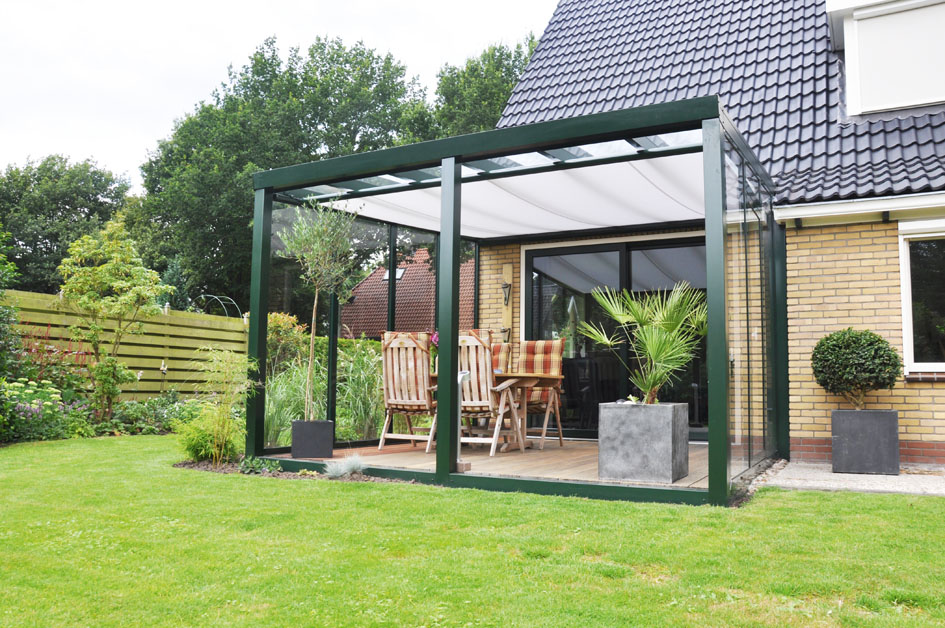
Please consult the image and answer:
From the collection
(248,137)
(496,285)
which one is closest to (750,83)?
(496,285)

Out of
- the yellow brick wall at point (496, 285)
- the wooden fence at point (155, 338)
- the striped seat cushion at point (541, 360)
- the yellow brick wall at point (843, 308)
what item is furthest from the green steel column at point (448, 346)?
the wooden fence at point (155, 338)

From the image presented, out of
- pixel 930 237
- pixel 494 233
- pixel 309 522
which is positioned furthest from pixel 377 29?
pixel 309 522

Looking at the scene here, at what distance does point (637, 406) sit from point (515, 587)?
231 centimetres

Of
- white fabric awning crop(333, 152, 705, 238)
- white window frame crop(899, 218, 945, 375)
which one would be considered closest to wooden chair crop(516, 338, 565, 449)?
white fabric awning crop(333, 152, 705, 238)

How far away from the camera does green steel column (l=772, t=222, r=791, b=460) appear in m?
6.91

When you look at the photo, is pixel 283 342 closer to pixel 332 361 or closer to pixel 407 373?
pixel 332 361

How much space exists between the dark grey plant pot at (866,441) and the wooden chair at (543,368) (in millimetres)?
2533

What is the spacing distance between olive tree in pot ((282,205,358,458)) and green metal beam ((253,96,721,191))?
353 mm

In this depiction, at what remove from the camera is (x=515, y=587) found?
2758mm

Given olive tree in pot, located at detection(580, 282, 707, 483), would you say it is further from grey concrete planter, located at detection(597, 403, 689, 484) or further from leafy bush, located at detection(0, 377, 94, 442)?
leafy bush, located at detection(0, 377, 94, 442)

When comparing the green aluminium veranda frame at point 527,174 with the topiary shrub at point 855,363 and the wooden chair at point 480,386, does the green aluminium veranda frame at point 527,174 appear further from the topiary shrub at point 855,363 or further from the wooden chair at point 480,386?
the wooden chair at point 480,386

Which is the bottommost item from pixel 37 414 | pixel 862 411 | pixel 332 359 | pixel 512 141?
pixel 37 414

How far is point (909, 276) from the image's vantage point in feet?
21.6

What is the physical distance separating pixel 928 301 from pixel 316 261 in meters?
5.51
